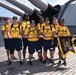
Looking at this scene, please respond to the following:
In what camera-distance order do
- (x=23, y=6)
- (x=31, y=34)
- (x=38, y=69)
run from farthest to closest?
(x=23, y=6), (x=31, y=34), (x=38, y=69)

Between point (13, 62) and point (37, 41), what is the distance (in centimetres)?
114

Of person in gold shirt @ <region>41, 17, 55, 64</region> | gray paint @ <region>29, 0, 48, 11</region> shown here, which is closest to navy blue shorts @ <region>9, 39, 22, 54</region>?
person in gold shirt @ <region>41, 17, 55, 64</region>

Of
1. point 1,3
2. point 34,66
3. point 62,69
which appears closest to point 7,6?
point 1,3

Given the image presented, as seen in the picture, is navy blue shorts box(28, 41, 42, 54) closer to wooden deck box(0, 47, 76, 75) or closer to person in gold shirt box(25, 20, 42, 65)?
person in gold shirt box(25, 20, 42, 65)

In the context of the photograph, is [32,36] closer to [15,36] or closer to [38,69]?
[15,36]

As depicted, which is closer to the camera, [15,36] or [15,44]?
[15,36]

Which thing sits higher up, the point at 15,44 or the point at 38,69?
the point at 15,44

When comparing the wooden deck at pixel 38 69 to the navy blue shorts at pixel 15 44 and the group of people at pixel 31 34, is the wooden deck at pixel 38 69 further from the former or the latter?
the navy blue shorts at pixel 15 44

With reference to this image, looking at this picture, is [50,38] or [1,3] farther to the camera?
[1,3]

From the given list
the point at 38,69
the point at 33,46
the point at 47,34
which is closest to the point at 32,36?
the point at 33,46

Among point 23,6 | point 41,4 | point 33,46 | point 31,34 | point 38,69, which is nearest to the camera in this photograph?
point 38,69

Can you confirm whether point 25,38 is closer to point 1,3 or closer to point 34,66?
point 34,66

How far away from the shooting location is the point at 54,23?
8.23m

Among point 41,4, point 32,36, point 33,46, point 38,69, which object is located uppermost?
point 41,4
